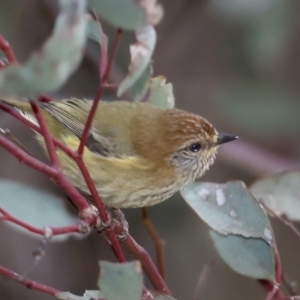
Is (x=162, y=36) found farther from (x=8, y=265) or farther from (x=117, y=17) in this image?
(x=117, y=17)

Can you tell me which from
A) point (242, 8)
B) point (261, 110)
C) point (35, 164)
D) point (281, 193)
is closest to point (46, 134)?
point (35, 164)

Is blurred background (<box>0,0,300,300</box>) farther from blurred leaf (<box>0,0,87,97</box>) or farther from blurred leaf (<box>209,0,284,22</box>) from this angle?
blurred leaf (<box>0,0,87,97</box>)

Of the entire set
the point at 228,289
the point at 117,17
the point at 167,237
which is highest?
the point at 117,17

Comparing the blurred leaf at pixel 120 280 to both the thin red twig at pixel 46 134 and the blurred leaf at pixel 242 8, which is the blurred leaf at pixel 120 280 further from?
the blurred leaf at pixel 242 8

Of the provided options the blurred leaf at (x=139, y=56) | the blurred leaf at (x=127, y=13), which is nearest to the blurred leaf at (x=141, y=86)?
the blurred leaf at (x=139, y=56)

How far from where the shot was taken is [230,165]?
3416 mm

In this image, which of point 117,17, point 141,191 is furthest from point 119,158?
point 117,17

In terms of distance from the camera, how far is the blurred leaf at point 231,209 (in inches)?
70.8

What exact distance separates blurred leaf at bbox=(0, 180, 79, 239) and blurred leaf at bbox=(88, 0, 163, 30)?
680 millimetres

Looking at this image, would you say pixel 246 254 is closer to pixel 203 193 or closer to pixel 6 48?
pixel 203 193

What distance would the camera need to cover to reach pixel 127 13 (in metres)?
1.18

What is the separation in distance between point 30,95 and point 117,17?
0.74 feet

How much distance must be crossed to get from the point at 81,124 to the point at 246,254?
0.81m

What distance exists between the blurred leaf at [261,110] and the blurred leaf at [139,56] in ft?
7.02
